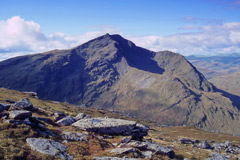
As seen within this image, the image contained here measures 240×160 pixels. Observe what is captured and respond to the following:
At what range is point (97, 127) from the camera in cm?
3634

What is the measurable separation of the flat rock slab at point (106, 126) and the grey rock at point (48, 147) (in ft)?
42.8

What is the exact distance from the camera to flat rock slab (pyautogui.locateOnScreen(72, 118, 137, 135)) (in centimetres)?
3597

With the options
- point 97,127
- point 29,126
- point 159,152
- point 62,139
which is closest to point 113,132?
point 97,127

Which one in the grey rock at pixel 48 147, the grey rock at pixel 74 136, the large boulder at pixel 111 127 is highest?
the grey rock at pixel 48 147

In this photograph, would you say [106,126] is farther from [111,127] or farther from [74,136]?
[74,136]

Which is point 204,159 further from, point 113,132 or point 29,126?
point 29,126

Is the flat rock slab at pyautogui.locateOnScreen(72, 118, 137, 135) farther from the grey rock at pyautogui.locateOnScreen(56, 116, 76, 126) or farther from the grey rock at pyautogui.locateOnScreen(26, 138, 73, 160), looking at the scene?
the grey rock at pyautogui.locateOnScreen(26, 138, 73, 160)

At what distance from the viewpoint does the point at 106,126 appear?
1462 inches

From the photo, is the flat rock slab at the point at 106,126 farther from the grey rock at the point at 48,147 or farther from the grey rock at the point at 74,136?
the grey rock at the point at 48,147

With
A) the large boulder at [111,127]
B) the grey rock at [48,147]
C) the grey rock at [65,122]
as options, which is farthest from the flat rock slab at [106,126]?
the grey rock at [48,147]

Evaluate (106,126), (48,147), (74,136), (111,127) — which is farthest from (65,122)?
(48,147)

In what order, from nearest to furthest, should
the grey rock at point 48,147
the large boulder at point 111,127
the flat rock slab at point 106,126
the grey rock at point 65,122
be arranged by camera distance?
the grey rock at point 48,147 → the flat rock slab at point 106,126 → the large boulder at point 111,127 → the grey rock at point 65,122

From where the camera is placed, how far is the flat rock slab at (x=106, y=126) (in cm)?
3597

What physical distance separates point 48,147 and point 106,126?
17.0m
